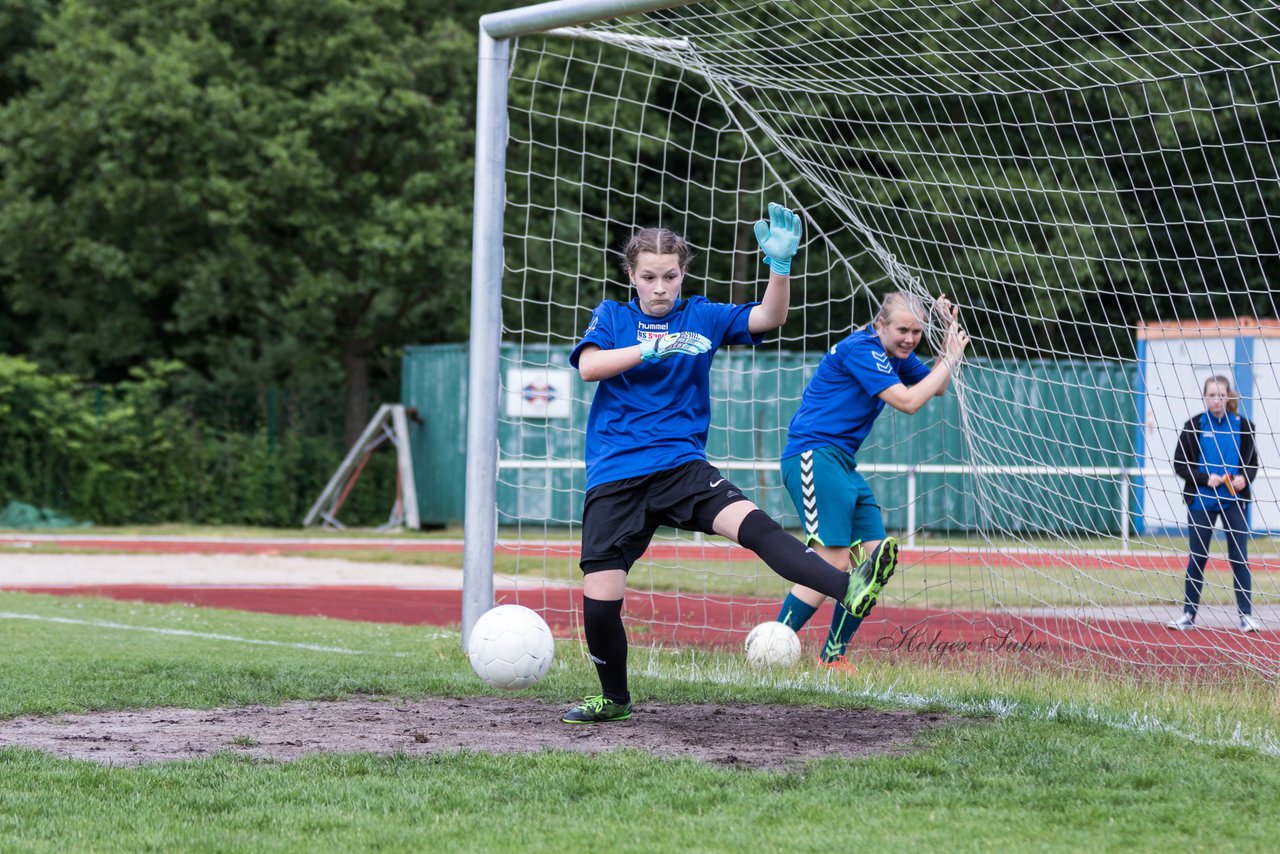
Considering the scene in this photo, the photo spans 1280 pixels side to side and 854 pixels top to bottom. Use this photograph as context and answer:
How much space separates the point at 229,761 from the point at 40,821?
0.86m

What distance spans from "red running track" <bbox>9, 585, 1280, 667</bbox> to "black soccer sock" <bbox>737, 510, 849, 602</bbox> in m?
2.39

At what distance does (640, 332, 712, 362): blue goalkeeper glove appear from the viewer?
17.4 ft

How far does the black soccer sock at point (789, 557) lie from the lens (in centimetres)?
522

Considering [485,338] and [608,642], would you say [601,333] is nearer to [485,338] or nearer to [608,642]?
[608,642]

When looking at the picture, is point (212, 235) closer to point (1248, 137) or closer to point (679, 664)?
point (1248, 137)

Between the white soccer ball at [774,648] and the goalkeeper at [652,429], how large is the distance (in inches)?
57.1

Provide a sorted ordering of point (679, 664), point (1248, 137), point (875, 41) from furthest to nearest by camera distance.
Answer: point (1248, 137), point (875, 41), point (679, 664)

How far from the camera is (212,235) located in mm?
→ 24203

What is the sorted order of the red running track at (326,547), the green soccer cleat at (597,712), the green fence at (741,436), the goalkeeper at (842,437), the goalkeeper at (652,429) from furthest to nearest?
the green fence at (741,436)
the red running track at (326,547)
the goalkeeper at (842,437)
the green soccer cleat at (597,712)
the goalkeeper at (652,429)

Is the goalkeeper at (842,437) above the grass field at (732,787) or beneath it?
above

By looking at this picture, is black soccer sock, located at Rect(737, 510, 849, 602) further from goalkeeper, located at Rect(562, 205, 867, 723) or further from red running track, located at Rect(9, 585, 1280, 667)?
red running track, located at Rect(9, 585, 1280, 667)

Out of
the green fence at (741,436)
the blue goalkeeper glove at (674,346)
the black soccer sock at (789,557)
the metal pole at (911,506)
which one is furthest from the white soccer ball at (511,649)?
the green fence at (741,436)

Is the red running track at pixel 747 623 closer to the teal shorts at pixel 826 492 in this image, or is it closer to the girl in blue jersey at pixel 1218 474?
the girl in blue jersey at pixel 1218 474

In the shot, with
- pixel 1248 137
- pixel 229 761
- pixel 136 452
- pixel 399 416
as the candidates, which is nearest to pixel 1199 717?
pixel 229 761
